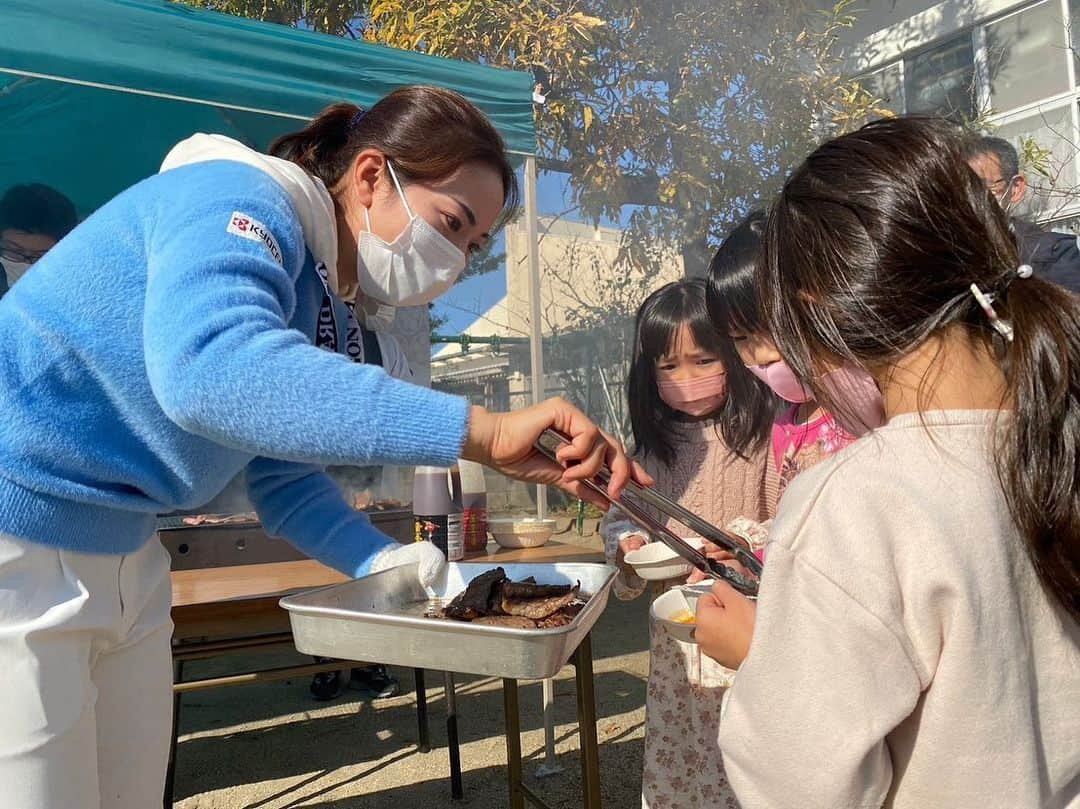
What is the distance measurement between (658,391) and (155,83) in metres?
2.25

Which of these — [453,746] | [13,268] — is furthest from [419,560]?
[13,268]

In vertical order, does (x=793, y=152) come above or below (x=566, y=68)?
below

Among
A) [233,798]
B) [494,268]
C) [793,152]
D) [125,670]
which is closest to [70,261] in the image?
[125,670]

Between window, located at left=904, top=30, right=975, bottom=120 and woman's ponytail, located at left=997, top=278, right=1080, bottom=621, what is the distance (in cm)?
766

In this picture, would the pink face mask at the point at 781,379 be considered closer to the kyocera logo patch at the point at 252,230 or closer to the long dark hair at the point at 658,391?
the long dark hair at the point at 658,391

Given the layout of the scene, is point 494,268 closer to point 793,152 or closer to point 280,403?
point 793,152

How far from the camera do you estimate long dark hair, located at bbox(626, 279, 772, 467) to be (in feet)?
8.30

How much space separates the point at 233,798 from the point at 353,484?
1278mm

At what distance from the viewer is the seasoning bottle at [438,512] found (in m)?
2.47

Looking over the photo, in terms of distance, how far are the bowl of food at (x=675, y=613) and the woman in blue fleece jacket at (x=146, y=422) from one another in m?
0.53

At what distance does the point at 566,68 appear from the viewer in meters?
6.52

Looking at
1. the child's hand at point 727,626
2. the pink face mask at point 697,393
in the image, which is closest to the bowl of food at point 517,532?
the pink face mask at point 697,393

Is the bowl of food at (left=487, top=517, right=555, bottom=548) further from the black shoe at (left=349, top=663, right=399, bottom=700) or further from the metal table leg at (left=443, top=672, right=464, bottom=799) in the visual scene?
the black shoe at (left=349, top=663, right=399, bottom=700)

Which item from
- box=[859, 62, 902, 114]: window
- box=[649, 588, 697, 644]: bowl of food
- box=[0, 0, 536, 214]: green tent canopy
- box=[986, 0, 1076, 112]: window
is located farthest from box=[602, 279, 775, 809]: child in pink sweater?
box=[859, 62, 902, 114]: window
